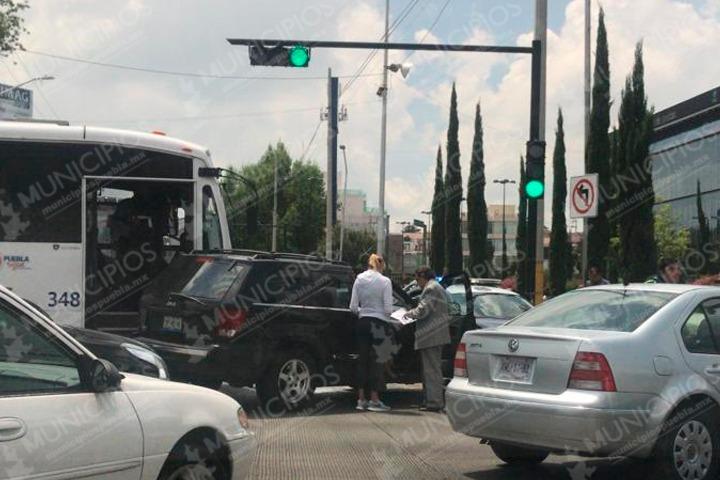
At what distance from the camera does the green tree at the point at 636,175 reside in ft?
115

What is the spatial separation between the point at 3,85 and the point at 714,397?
54635 millimetres

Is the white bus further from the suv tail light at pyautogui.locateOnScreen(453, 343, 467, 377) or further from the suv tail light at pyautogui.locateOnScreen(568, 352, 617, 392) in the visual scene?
the suv tail light at pyautogui.locateOnScreen(568, 352, 617, 392)

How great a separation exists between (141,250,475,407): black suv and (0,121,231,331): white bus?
1.83 m

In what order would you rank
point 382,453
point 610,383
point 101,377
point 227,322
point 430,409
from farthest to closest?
point 430,409, point 227,322, point 382,453, point 610,383, point 101,377

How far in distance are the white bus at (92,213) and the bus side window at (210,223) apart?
24 millimetres

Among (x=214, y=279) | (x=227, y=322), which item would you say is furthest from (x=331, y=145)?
(x=227, y=322)

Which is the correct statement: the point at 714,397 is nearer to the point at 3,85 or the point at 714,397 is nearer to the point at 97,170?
the point at 97,170

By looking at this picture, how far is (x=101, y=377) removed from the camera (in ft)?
15.1

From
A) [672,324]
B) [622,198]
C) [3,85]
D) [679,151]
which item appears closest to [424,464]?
[672,324]

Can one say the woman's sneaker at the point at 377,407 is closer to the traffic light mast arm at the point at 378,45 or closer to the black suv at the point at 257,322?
the black suv at the point at 257,322

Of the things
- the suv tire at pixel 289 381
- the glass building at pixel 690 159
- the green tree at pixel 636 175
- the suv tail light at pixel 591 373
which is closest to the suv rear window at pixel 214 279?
the suv tire at pixel 289 381

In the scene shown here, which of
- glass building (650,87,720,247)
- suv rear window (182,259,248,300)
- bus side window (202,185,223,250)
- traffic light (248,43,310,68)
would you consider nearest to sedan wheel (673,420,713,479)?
suv rear window (182,259,248,300)

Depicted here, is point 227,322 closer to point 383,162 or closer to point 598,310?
point 598,310

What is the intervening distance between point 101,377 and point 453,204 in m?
53.0
